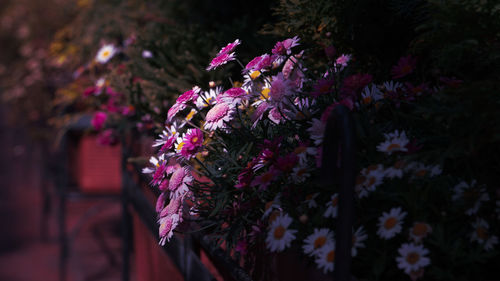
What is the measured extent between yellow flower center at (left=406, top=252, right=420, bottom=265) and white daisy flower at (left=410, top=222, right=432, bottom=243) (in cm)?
2

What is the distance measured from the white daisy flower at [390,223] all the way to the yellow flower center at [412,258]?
0.04m

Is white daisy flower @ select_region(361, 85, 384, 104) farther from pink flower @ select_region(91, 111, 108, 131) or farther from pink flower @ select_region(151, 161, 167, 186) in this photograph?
pink flower @ select_region(91, 111, 108, 131)

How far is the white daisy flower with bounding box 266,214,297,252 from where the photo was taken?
903 mm

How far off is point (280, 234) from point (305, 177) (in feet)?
0.48

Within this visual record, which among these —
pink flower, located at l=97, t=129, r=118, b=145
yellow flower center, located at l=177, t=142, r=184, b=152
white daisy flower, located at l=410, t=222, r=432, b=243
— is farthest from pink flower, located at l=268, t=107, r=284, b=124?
pink flower, located at l=97, t=129, r=118, b=145

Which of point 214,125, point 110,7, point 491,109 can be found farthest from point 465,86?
point 110,7

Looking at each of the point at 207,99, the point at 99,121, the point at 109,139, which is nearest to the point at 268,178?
the point at 207,99

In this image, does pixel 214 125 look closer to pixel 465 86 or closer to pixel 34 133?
pixel 465 86

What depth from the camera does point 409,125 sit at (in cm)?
105

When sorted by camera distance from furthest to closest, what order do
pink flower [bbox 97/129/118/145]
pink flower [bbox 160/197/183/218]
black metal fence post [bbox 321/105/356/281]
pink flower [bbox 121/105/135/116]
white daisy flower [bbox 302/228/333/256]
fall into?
pink flower [bbox 97/129/118/145] < pink flower [bbox 121/105/135/116] < pink flower [bbox 160/197/183/218] < white daisy flower [bbox 302/228/333/256] < black metal fence post [bbox 321/105/356/281]

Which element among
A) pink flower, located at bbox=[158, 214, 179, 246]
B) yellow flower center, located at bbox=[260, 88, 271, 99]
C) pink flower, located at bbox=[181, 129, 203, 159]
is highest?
yellow flower center, located at bbox=[260, 88, 271, 99]

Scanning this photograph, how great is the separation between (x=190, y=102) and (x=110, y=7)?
2.13 m

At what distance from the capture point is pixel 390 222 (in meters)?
0.85

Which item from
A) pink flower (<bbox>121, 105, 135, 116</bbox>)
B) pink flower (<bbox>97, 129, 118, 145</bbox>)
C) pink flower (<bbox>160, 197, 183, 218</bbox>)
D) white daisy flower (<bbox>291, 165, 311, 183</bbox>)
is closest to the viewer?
white daisy flower (<bbox>291, 165, 311, 183</bbox>)
